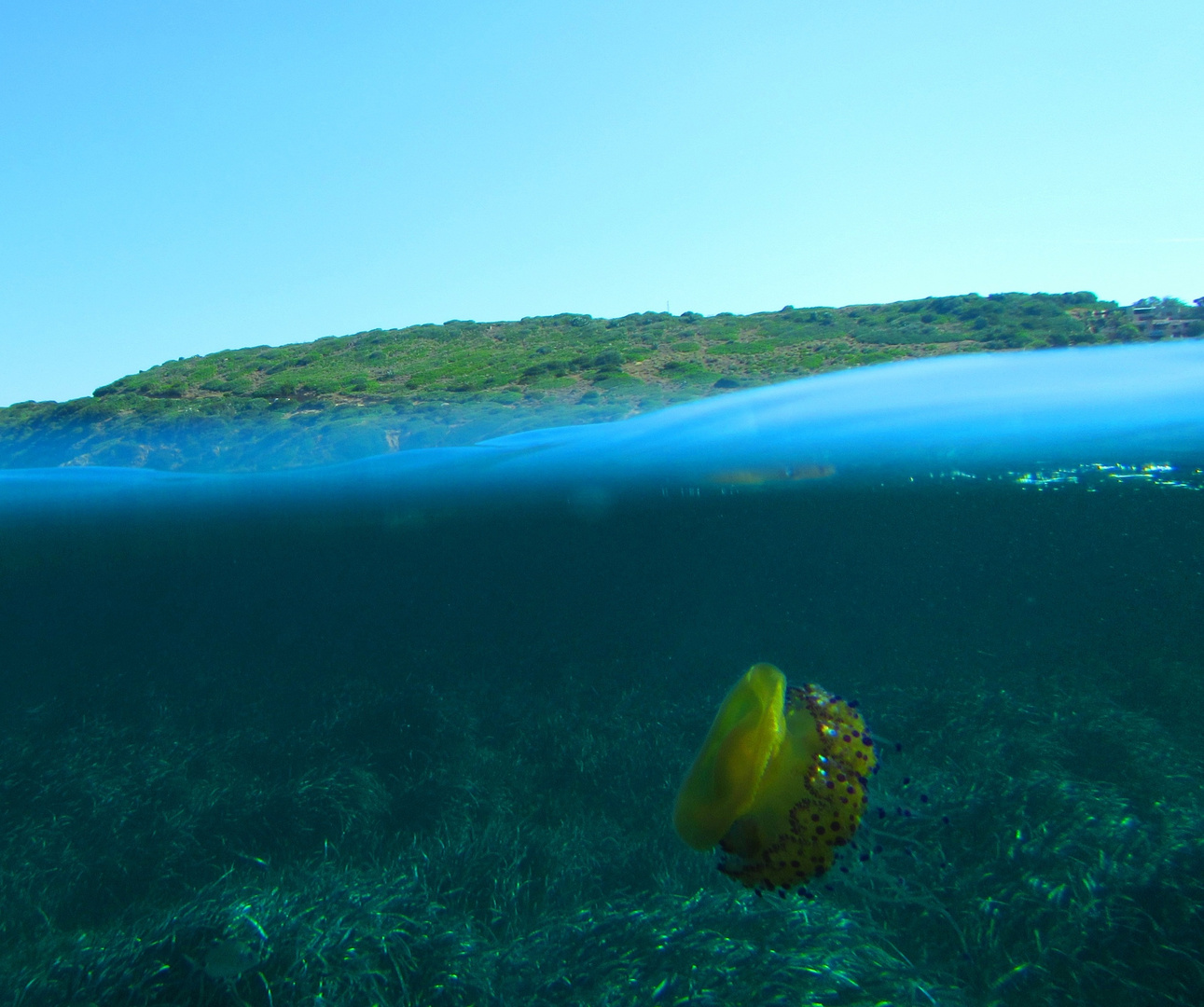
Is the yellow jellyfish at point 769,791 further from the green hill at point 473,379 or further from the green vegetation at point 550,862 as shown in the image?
the green hill at point 473,379

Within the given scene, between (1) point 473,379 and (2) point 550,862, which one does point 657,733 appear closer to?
(2) point 550,862

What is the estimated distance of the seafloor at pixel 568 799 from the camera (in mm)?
4863

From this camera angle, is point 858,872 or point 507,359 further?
point 507,359

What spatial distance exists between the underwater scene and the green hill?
0.54m

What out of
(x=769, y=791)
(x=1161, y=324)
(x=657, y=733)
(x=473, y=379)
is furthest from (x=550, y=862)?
(x=1161, y=324)

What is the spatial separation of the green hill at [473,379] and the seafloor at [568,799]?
3726 millimetres

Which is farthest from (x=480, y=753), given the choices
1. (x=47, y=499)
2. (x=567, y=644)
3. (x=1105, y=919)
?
(x=47, y=499)

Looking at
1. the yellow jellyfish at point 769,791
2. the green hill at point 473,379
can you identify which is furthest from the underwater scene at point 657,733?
the green hill at point 473,379

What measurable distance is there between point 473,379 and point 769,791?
38.0ft

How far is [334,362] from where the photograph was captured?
45.0 ft

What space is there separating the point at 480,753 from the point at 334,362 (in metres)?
8.59

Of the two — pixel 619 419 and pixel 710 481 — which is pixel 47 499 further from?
pixel 710 481

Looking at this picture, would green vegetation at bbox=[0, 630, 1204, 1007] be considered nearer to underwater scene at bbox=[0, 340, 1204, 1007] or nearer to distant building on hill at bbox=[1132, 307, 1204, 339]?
underwater scene at bbox=[0, 340, 1204, 1007]

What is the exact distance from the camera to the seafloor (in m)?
4.86
